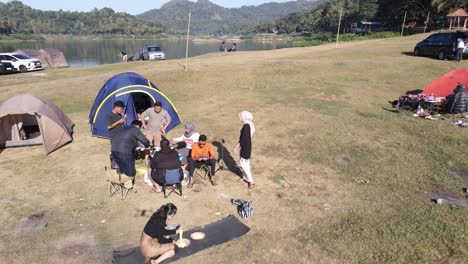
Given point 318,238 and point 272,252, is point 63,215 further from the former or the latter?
point 318,238

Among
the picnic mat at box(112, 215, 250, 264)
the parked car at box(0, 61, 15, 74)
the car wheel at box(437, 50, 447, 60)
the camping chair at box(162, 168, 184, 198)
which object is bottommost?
the picnic mat at box(112, 215, 250, 264)

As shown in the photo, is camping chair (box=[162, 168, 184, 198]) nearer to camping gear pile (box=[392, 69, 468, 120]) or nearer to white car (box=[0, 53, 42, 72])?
camping gear pile (box=[392, 69, 468, 120])

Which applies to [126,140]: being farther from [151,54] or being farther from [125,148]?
[151,54]

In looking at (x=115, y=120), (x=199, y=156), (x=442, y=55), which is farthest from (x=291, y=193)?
(x=442, y=55)

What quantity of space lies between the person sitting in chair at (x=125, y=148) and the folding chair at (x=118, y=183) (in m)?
0.21

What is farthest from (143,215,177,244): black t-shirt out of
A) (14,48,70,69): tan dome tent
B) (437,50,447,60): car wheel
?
(14,48,70,69): tan dome tent

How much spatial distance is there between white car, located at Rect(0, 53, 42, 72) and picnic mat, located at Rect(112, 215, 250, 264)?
2924 cm

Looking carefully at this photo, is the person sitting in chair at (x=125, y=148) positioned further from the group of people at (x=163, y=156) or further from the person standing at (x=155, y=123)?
the person standing at (x=155, y=123)

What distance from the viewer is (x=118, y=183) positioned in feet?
27.2

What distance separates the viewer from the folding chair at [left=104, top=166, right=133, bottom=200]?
8203mm

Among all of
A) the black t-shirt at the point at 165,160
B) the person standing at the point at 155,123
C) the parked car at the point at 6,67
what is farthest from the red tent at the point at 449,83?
the parked car at the point at 6,67

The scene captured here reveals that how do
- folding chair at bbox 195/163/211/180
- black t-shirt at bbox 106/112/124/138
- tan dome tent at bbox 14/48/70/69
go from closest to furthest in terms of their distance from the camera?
folding chair at bbox 195/163/211/180, black t-shirt at bbox 106/112/124/138, tan dome tent at bbox 14/48/70/69

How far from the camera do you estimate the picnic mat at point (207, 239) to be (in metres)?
6.18

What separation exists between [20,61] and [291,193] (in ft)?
98.0
